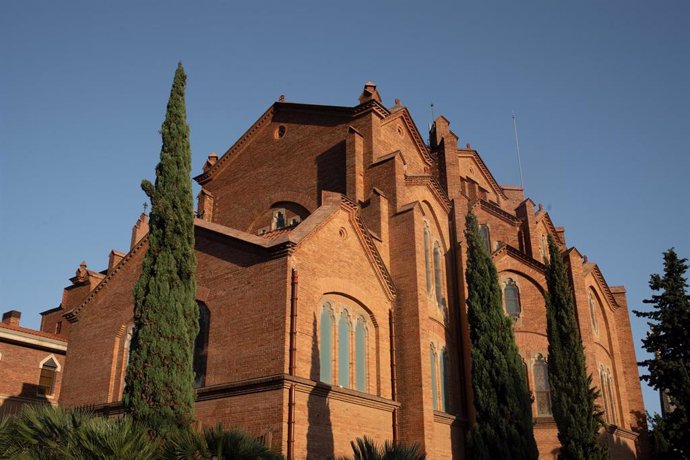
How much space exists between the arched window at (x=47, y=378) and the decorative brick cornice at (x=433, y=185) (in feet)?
58.2

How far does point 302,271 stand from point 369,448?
685 centimetres

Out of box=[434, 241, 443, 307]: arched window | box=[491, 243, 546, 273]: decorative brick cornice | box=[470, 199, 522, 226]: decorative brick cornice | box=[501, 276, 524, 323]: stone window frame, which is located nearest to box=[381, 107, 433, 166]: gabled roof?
box=[470, 199, 522, 226]: decorative brick cornice

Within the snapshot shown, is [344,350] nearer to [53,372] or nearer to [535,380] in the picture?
[535,380]

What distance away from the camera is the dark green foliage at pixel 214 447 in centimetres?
1153

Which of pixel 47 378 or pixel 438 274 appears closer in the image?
pixel 438 274

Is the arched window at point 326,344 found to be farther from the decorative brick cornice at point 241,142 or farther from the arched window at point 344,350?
the decorative brick cornice at point 241,142

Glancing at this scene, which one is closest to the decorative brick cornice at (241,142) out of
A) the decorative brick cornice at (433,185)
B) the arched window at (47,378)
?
the decorative brick cornice at (433,185)

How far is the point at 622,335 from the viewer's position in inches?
1340

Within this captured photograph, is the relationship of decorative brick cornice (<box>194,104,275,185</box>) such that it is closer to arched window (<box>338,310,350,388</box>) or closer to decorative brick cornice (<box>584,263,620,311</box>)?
arched window (<box>338,310,350,388</box>)

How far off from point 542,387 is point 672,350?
805 cm

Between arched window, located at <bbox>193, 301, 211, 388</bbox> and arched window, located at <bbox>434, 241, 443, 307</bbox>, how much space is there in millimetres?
9220

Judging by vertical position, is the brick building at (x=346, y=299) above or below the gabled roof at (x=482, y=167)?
below

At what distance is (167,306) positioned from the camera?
48.1ft

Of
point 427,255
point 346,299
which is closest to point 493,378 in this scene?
point 346,299
